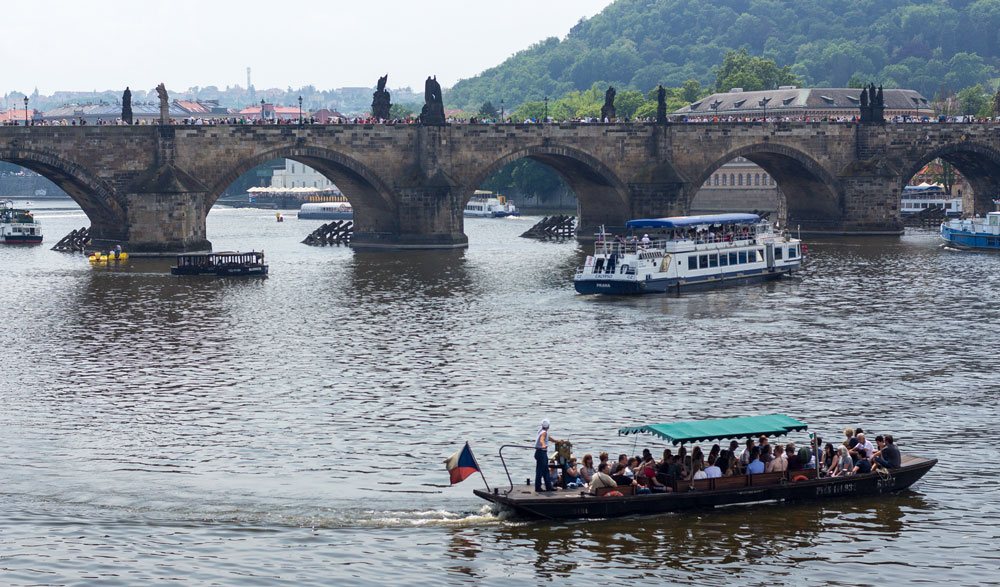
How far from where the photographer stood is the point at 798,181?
132 metres

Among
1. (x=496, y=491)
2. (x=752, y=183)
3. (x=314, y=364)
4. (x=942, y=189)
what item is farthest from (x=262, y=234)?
(x=496, y=491)

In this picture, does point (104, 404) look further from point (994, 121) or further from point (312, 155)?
point (994, 121)

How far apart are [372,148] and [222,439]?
66205mm

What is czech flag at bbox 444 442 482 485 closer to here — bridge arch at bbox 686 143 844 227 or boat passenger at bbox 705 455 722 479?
boat passenger at bbox 705 455 722 479

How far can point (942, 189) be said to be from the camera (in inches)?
6649

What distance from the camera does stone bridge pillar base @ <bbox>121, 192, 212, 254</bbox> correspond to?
98062 millimetres

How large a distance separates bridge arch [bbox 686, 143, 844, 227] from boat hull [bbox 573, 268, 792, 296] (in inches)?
1232

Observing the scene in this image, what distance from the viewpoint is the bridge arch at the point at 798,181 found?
12319cm

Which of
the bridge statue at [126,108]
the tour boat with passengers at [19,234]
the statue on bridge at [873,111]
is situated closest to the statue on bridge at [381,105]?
the bridge statue at [126,108]

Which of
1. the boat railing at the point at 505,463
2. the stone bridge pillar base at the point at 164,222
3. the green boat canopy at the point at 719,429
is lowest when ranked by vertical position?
the boat railing at the point at 505,463

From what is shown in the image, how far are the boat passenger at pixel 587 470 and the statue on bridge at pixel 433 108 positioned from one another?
2987 inches

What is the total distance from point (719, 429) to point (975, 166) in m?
110

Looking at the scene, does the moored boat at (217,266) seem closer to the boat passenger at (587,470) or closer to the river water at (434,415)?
the river water at (434,415)

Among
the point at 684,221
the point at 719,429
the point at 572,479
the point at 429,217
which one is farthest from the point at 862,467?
the point at 429,217
